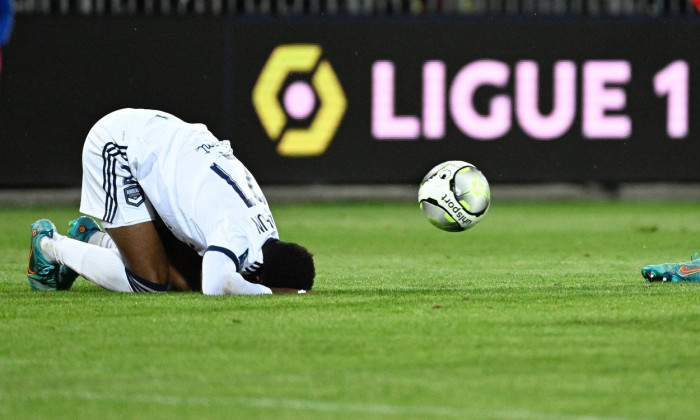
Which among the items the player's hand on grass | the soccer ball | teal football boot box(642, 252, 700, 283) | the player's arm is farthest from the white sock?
teal football boot box(642, 252, 700, 283)

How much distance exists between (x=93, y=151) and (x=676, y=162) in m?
10.1

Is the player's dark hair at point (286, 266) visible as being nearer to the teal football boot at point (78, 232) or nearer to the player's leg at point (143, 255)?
the player's leg at point (143, 255)

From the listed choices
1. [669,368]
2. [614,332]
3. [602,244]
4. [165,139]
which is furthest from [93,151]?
[602,244]

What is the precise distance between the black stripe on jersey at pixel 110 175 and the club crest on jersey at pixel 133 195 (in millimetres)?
66

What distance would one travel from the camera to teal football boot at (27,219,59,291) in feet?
26.2

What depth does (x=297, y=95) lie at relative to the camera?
52.1 feet

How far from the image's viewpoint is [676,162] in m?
16.4

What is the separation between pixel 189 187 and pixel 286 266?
667 millimetres

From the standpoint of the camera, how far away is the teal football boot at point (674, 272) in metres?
Result: 8.30

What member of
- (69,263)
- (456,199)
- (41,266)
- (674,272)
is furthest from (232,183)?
(674,272)

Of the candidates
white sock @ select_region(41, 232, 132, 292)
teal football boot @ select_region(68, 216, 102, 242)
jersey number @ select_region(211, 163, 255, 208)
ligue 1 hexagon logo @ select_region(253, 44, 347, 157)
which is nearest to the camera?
jersey number @ select_region(211, 163, 255, 208)

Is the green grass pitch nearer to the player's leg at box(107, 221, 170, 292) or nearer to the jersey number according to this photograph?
the player's leg at box(107, 221, 170, 292)

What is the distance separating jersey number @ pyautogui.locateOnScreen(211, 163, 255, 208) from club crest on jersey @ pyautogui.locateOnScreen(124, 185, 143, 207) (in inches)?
17.3

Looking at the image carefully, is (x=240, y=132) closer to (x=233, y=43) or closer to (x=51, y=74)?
(x=233, y=43)
